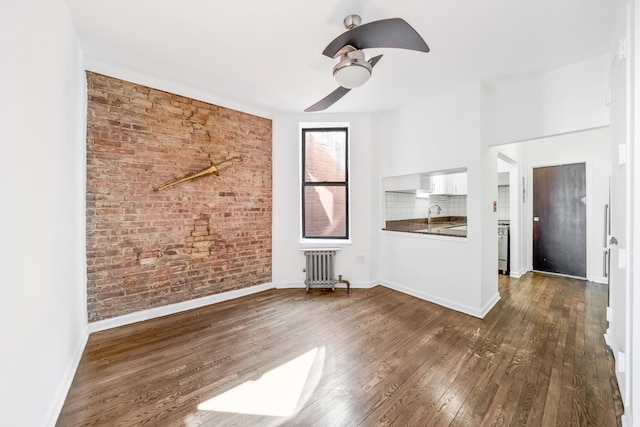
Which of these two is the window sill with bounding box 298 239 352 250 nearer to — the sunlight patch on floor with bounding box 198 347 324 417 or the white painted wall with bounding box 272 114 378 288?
the white painted wall with bounding box 272 114 378 288

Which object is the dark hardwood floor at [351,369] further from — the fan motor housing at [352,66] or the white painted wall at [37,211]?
the fan motor housing at [352,66]

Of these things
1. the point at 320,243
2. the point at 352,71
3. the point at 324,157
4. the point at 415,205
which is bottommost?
the point at 320,243

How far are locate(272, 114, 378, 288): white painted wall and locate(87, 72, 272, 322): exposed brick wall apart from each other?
0.20 meters

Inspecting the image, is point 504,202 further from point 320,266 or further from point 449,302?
point 320,266

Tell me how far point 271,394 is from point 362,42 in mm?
2521

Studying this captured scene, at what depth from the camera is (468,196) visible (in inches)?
123

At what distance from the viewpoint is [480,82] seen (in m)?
2.93

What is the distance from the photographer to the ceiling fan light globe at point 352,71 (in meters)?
1.84

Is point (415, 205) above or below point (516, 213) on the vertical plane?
above

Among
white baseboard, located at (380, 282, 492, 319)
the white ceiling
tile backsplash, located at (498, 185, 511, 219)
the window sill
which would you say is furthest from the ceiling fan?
tile backsplash, located at (498, 185, 511, 219)

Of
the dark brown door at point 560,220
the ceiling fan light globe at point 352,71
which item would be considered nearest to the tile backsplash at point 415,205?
the dark brown door at point 560,220

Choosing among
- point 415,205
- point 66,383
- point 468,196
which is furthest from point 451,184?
point 66,383

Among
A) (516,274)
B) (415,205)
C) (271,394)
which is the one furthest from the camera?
(415,205)

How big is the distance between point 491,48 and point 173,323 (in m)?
4.20
